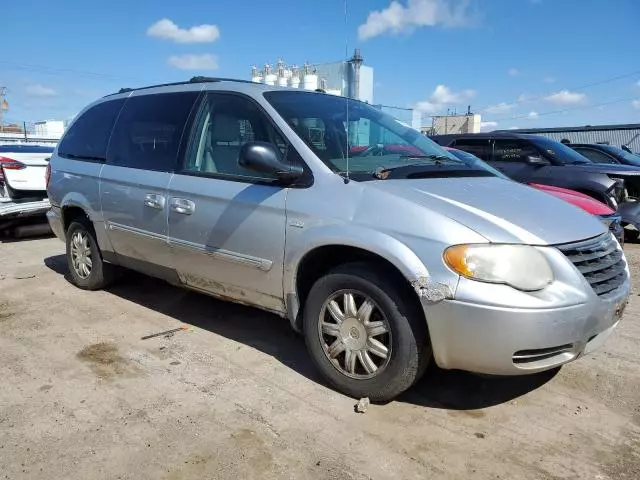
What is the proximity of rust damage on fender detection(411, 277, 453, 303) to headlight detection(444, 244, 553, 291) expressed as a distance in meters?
0.11

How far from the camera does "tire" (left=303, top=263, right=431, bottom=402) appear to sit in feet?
9.50

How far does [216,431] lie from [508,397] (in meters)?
1.76

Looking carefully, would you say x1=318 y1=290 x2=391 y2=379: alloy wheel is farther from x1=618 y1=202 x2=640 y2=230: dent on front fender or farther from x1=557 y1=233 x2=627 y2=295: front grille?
x1=618 y1=202 x2=640 y2=230: dent on front fender

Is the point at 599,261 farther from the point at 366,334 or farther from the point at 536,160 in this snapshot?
the point at 536,160

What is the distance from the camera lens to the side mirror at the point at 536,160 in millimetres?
8578

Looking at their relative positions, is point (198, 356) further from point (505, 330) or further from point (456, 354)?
point (505, 330)

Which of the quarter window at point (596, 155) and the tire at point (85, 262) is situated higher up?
the quarter window at point (596, 155)

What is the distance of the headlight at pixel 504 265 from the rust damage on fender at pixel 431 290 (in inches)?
4.3

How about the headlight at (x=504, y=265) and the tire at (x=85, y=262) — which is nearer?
the headlight at (x=504, y=265)

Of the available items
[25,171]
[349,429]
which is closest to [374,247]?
[349,429]

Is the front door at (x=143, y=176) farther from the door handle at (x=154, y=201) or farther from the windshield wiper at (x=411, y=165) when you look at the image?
the windshield wiper at (x=411, y=165)

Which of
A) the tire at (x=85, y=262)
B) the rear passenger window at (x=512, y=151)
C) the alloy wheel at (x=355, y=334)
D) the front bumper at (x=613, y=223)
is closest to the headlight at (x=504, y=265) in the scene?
the alloy wheel at (x=355, y=334)

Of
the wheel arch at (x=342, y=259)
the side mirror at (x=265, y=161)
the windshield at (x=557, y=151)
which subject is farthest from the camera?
the windshield at (x=557, y=151)

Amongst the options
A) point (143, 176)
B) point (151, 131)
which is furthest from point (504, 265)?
point (151, 131)
